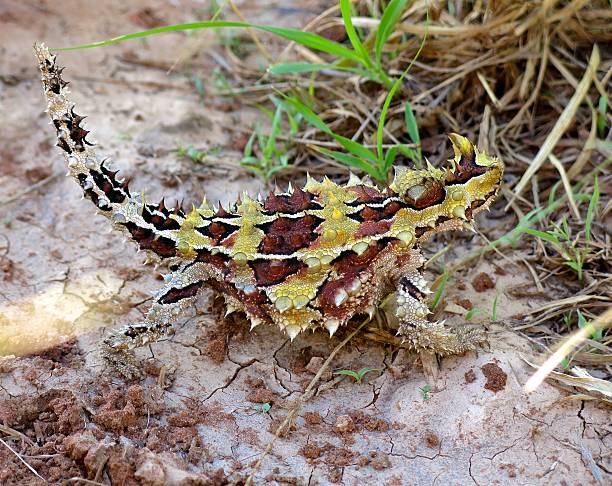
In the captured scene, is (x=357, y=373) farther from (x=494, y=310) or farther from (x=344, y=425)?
(x=494, y=310)

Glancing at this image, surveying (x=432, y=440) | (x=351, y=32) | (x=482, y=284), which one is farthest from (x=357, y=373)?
(x=351, y=32)

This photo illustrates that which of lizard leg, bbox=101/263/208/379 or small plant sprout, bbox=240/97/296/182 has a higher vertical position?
small plant sprout, bbox=240/97/296/182

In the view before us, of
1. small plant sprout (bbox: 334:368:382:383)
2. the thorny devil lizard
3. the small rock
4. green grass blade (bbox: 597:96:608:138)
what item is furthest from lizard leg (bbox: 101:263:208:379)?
green grass blade (bbox: 597:96:608:138)

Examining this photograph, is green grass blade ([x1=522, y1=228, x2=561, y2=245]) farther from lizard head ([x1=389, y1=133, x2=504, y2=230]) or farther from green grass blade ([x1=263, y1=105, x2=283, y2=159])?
green grass blade ([x1=263, y1=105, x2=283, y2=159])

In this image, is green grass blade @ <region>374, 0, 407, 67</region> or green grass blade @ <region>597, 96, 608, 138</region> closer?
green grass blade @ <region>374, 0, 407, 67</region>

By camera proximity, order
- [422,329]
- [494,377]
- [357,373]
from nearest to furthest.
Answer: [494,377], [422,329], [357,373]

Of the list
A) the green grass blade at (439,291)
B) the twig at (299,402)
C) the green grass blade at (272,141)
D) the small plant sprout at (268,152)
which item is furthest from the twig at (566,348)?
the green grass blade at (272,141)
